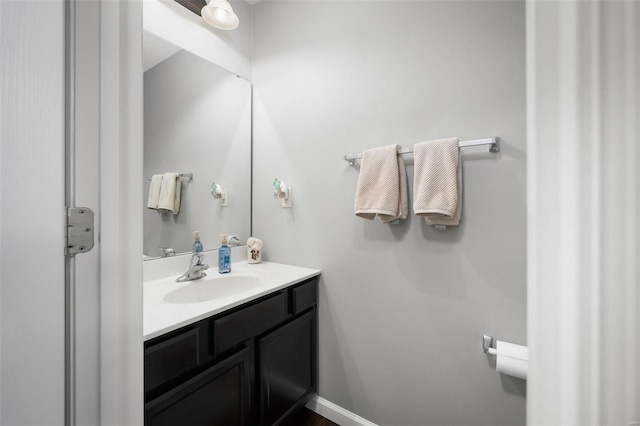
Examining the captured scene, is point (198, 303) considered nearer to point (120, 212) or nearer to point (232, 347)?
point (232, 347)

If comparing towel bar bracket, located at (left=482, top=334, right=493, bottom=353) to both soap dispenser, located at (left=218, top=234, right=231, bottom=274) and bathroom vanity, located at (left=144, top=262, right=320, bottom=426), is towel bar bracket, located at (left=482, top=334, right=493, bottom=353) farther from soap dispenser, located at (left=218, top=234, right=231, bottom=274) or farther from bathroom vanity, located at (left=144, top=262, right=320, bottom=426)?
soap dispenser, located at (left=218, top=234, right=231, bottom=274)

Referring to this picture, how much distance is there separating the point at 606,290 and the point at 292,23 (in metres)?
1.99

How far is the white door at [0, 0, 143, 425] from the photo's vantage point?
0.41 metres

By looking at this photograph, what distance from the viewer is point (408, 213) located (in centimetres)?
138

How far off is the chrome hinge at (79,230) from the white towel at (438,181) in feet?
A: 3.54

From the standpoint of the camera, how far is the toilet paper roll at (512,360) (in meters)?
1.06

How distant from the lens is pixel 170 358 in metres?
0.95

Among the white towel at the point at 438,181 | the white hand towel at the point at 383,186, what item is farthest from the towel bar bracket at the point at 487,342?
the white hand towel at the point at 383,186

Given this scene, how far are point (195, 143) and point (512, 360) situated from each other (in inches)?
72.7

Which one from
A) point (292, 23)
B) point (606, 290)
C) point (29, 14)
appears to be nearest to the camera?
point (606, 290)

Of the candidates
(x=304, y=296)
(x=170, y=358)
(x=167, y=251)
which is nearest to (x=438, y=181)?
(x=304, y=296)

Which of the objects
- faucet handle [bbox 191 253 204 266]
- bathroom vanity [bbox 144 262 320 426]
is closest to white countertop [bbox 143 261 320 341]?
bathroom vanity [bbox 144 262 320 426]

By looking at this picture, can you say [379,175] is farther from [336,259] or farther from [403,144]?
[336,259]

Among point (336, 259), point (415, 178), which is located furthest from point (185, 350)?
point (415, 178)
